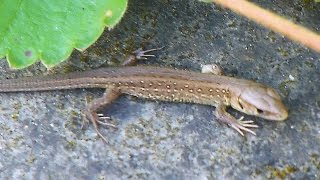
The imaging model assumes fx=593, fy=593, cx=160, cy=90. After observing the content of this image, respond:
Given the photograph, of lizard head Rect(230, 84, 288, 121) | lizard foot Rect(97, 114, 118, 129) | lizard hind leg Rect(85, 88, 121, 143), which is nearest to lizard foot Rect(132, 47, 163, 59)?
lizard hind leg Rect(85, 88, 121, 143)

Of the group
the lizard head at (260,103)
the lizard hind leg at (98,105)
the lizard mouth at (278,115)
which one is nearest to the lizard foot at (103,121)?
the lizard hind leg at (98,105)

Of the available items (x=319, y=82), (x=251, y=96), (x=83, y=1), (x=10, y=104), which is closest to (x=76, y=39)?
(x=83, y=1)

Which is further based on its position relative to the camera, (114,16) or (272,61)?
(272,61)

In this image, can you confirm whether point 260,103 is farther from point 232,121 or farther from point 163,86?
point 163,86

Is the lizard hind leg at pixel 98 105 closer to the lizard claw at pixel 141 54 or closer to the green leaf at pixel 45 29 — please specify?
the lizard claw at pixel 141 54

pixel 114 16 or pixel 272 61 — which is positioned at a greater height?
pixel 114 16

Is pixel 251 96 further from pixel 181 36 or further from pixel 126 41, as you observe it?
pixel 126 41

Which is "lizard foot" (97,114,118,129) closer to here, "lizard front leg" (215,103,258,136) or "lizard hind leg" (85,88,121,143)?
"lizard hind leg" (85,88,121,143)
